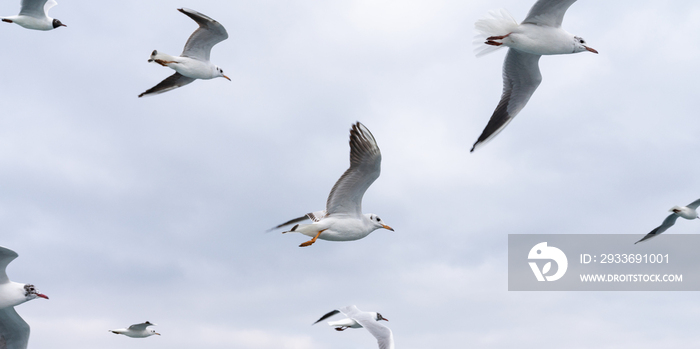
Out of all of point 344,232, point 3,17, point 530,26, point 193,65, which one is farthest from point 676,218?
point 3,17

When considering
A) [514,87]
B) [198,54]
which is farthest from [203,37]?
[514,87]

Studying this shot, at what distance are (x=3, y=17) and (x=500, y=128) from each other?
43.0ft

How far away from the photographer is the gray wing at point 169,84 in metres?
17.4

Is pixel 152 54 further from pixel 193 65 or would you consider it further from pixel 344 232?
pixel 344 232

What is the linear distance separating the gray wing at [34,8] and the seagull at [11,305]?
10.1 metres

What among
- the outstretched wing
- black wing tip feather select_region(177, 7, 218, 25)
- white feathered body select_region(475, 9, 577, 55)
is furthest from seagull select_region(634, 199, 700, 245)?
the outstretched wing

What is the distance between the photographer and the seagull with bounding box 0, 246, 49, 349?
1056cm

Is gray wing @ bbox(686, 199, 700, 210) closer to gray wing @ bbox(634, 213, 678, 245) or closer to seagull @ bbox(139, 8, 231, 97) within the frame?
gray wing @ bbox(634, 213, 678, 245)

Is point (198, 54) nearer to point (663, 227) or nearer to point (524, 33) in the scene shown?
point (524, 33)

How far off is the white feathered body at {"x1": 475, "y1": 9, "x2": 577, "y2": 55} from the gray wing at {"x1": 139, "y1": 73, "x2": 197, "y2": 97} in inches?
325

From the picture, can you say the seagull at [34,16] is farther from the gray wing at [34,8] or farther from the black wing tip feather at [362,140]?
the black wing tip feather at [362,140]

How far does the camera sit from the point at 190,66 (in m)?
16.1

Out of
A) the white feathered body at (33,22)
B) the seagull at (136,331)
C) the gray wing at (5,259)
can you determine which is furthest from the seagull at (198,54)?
the seagull at (136,331)

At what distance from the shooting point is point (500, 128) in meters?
13.9
